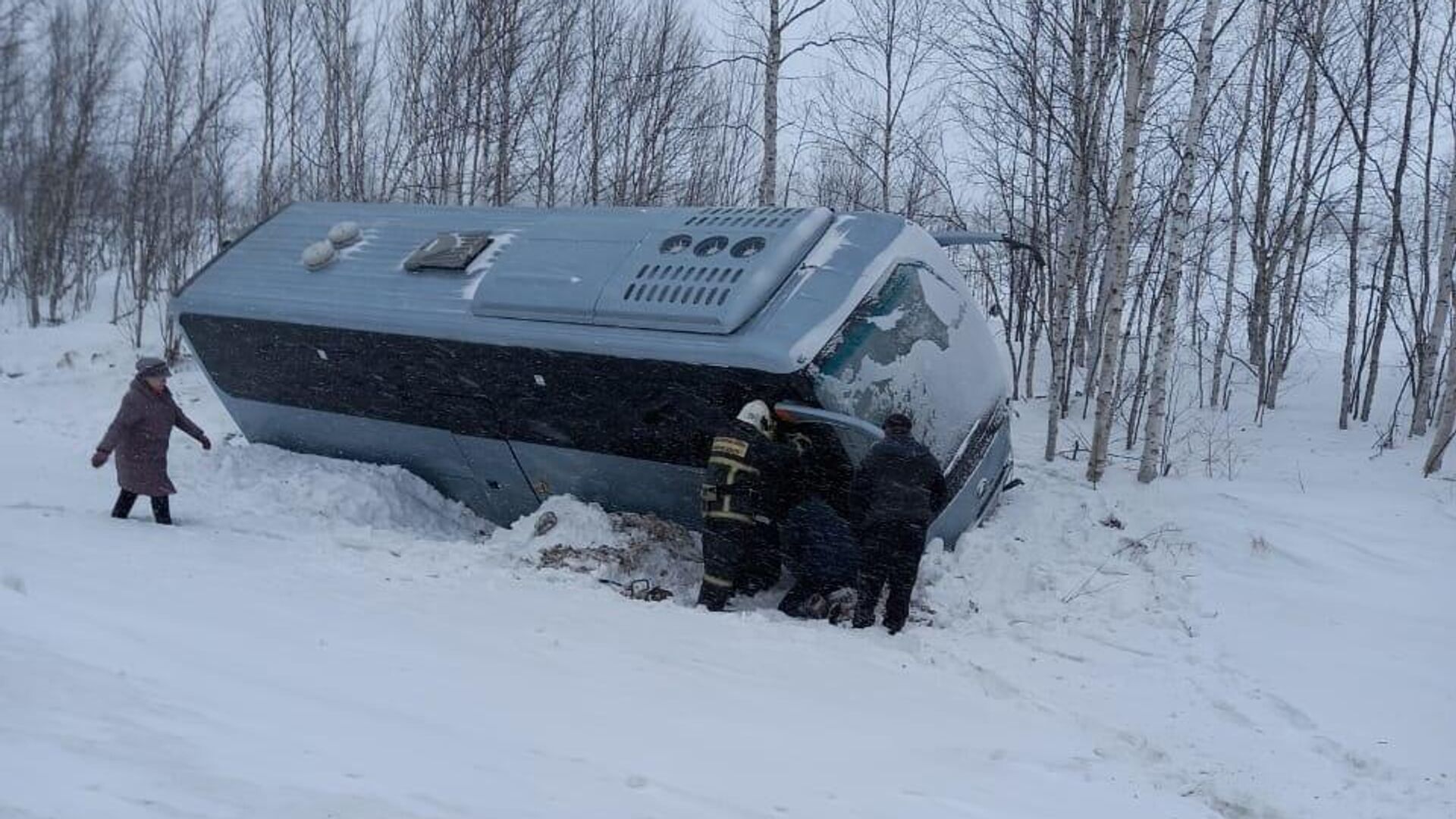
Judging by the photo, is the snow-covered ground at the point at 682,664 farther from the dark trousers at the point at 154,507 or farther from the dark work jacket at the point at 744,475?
the dark work jacket at the point at 744,475

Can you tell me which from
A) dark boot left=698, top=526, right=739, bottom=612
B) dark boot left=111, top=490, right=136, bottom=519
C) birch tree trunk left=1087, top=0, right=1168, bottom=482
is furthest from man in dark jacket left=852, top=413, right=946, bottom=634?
dark boot left=111, top=490, right=136, bottom=519

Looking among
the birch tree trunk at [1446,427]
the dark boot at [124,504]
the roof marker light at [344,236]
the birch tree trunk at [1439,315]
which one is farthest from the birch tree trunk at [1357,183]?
the dark boot at [124,504]

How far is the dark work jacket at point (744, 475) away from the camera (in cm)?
593

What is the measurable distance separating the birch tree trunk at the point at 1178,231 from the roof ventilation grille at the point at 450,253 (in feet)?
18.6

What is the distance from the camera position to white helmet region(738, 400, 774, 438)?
5.93 metres

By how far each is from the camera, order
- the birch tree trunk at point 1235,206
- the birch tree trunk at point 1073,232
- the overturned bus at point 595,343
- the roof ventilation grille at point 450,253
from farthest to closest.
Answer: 1. the birch tree trunk at point 1235,206
2. the birch tree trunk at point 1073,232
3. the roof ventilation grille at point 450,253
4. the overturned bus at point 595,343

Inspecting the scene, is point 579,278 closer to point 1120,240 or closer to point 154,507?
point 154,507

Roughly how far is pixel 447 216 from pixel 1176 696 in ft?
18.8

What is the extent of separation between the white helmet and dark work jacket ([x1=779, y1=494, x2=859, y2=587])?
694mm

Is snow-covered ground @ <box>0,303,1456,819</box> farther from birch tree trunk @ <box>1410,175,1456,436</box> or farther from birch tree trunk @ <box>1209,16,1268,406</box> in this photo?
birch tree trunk @ <box>1209,16,1268,406</box>

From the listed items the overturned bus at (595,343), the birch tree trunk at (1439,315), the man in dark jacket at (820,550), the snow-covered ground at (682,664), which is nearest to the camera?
the snow-covered ground at (682,664)

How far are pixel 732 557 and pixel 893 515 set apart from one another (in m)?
0.96

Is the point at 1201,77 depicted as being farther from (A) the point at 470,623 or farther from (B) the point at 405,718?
(B) the point at 405,718

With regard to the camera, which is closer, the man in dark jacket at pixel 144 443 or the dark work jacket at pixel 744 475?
the dark work jacket at pixel 744 475
